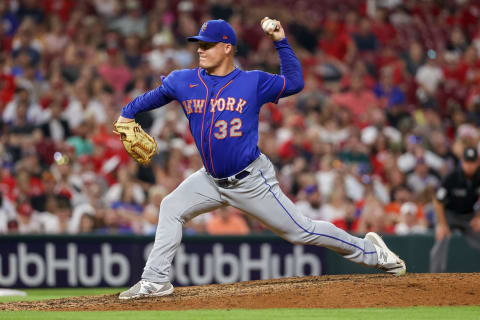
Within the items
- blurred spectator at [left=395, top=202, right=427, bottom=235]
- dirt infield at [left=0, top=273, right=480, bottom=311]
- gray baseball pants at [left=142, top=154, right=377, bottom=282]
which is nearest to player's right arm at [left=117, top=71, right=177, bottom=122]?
gray baseball pants at [left=142, top=154, right=377, bottom=282]

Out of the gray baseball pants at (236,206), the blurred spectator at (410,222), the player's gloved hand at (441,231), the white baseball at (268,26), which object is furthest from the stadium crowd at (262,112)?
the white baseball at (268,26)

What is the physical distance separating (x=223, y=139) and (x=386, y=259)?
1817 mm

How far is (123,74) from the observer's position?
592 inches

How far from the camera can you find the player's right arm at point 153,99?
6656 millimetres

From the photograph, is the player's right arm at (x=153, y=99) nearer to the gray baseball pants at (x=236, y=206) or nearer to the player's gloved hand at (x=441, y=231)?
the gray baseball pants at (x=236, y=206)

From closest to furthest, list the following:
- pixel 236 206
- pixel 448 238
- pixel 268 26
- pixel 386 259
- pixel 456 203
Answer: pixel 268 26 < pixel 236 206 < pixel 386 259 < pixel 456 203 < pixel 448 238

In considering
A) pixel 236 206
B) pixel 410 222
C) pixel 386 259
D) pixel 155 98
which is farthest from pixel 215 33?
pixel 410 222

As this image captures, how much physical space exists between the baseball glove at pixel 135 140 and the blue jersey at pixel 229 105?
0.44 m

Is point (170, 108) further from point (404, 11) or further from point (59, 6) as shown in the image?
point (404, 11)

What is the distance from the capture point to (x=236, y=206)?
21.8ft

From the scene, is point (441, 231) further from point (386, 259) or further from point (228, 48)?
point (228, 48)

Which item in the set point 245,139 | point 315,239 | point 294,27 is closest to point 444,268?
point 315,239

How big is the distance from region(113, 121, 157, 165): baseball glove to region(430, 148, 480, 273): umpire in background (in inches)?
188

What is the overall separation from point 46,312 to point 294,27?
1150cm
